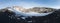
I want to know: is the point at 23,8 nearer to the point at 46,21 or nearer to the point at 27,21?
the point at 27,21

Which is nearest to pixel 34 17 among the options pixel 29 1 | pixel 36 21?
pixel 36 21

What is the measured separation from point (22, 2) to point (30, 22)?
32cm

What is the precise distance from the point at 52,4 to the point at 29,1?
1.13 feet

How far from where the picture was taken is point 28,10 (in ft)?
8.86

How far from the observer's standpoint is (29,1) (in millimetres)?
2684

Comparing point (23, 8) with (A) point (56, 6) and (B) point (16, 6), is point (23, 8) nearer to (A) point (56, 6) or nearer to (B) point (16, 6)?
(B) point (16, 6)

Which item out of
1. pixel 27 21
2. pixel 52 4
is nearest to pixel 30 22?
pixel 27 21

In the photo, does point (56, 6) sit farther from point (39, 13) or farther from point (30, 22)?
point (30, 22)

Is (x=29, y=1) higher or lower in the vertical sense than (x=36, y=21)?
higher

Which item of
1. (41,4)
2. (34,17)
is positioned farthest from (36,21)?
(41,4)

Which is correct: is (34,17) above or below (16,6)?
below

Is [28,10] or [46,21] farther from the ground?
[28,10]

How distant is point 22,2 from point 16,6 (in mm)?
108

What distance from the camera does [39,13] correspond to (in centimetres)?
267
